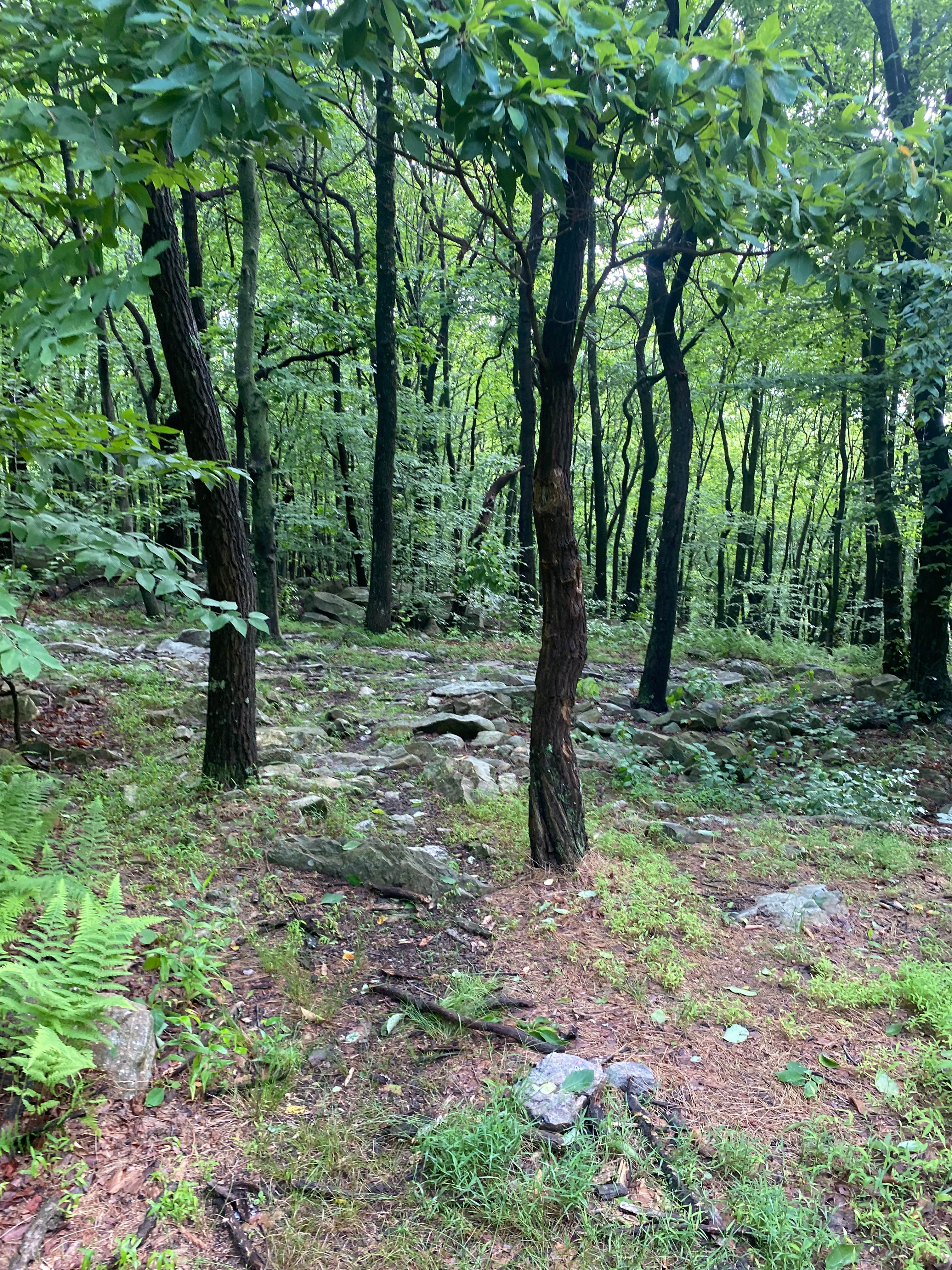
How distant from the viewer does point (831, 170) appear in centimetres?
292

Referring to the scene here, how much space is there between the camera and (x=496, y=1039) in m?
2.95

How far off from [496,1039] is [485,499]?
44.6 feet

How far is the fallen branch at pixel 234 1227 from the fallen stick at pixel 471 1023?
1.07 meters

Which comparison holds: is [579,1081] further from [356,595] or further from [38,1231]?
[356,595]

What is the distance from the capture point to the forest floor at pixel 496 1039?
6.85 feet

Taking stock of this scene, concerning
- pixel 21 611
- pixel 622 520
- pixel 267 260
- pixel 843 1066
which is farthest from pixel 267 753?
pixel 622 520

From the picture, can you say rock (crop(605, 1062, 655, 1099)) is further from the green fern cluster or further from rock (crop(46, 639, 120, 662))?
rock (crop(46, 639, 120, 662))

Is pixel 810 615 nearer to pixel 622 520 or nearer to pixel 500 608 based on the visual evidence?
pixel 622 520

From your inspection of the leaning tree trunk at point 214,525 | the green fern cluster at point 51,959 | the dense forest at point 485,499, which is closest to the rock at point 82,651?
the dense forest at point 485,499

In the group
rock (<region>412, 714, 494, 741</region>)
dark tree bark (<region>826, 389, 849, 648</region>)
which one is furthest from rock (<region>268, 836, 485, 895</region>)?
dark tree bark (<region>826, 389, 849, 648</region>)

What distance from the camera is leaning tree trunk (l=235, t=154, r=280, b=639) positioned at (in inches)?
380

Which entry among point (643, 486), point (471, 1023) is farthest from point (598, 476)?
point (471, 1023)

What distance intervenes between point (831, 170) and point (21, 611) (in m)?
9.85

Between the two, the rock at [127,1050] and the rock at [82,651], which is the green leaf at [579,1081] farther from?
the rock at [82,651]
